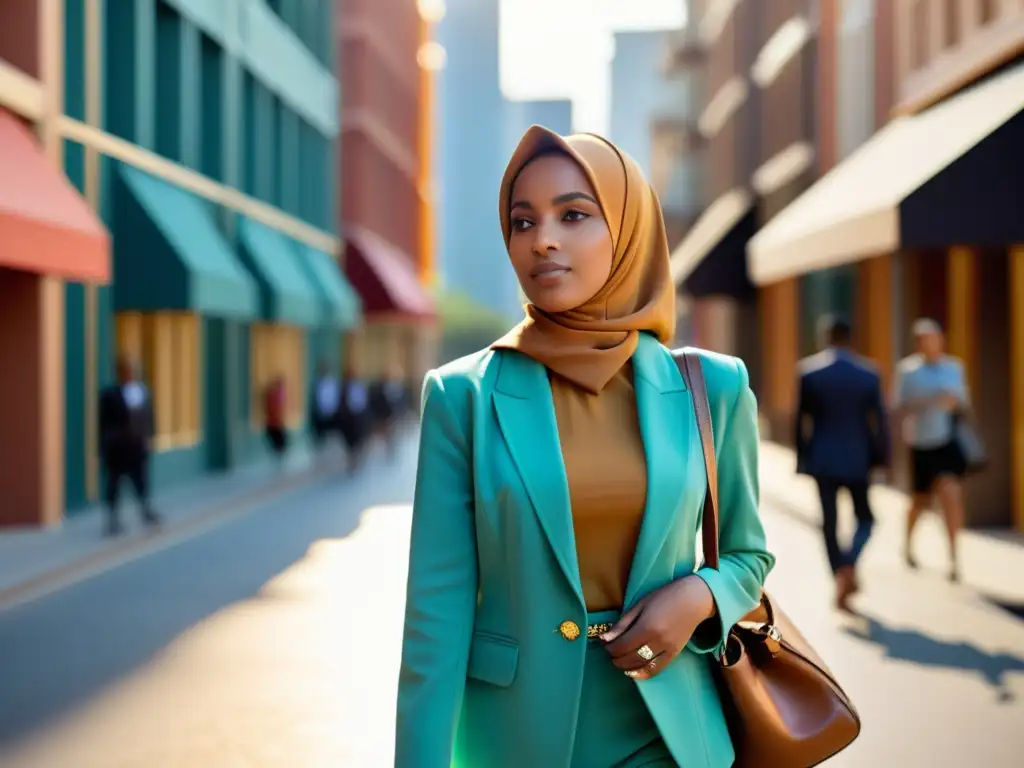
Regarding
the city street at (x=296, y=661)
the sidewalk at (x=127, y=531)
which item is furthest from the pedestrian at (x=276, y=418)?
the city street at (x=296, y=661)

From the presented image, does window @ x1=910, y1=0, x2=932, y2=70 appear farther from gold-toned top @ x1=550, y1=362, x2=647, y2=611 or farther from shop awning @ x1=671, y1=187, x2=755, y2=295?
gold-toned top @ x1=550, y1=362, x2=647, y2=611

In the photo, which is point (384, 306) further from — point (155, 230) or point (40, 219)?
point (40, 219)

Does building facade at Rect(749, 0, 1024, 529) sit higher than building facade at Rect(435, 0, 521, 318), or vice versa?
building facade at Rect(435, 0, 521, 318)

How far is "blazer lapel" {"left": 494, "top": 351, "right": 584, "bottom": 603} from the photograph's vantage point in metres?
2.44

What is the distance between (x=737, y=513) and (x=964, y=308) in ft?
47.2

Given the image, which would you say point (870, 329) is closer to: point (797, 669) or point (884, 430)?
point (884, 430)

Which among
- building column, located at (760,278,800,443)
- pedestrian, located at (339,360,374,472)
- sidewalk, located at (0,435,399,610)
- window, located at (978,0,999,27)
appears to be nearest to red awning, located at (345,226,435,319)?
building column, located at (760,278,800,443)

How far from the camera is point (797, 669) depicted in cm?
269

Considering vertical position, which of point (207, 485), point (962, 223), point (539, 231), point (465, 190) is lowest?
point (207, 485)

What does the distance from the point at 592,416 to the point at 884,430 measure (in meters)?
7.56

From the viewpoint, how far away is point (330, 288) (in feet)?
111

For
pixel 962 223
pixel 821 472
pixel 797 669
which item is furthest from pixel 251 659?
pixel 962 223

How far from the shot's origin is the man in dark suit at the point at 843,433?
9688 mm

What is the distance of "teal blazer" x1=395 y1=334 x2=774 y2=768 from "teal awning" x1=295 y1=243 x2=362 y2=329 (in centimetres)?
3007
